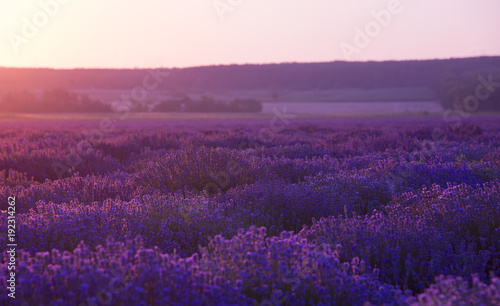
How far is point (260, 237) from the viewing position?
2.54m

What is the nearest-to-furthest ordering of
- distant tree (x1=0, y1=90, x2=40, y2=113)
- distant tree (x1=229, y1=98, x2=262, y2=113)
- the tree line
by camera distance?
distant tree (x1=0, y1=90, x2=40, y2=113) < the tree line < distant tree (x1=229, y1=98, x2=262, y2=113)

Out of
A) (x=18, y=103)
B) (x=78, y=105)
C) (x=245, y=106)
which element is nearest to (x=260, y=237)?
(x=78, y=105)

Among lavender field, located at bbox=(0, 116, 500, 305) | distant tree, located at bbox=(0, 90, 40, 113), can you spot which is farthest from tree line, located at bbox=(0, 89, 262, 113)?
lavender field, located at bbox=(0, 116, 500, 305)

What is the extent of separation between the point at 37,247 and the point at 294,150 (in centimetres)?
500

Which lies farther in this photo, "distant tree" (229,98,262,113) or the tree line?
"distant tree" (229,98,262,113)

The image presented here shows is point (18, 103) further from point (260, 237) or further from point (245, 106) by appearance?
point (260, 237)

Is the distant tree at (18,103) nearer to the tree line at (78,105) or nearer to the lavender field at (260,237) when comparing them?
the tree line at (78,105)

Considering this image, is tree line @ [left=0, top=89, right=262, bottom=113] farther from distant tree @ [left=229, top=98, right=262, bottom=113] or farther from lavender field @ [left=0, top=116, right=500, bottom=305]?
lavender field @ [left=0, top=116, right=500, bottom=305]

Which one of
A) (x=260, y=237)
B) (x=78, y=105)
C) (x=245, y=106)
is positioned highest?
(x=245, y=106)

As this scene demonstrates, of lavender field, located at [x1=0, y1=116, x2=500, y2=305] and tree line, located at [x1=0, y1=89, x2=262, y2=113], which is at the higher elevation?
tree line, located at [x1=0, y1=89, x2=262, y2=113]

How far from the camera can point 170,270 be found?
216 cm

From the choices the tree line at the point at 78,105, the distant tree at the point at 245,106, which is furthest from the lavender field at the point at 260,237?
the distant tree at the point at 245,106

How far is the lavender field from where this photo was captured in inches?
83.0

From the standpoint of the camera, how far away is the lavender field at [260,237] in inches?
83.0
